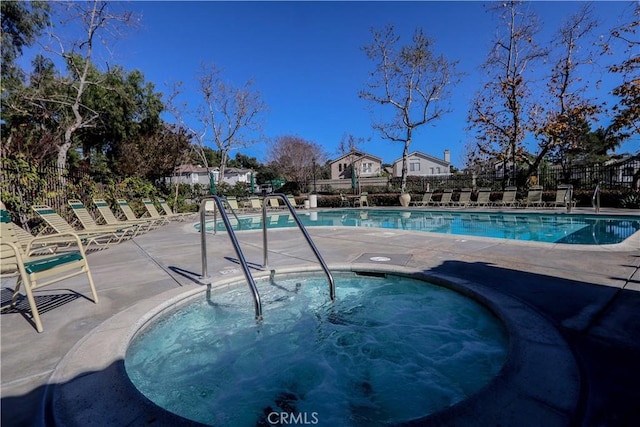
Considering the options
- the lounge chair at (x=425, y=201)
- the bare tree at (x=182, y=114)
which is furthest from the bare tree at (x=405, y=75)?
the bare tree at (x=182, y=114)

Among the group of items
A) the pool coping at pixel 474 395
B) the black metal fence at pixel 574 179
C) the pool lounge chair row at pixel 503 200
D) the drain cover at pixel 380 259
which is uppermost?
the black metal fence at pixel 574 179

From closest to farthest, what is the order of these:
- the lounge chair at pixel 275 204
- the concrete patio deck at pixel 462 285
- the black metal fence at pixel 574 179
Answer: the concrete patio deck at pixel 462 285 → the black metal fence at pixel 574 179 → the lounge chair at pixel 275 204

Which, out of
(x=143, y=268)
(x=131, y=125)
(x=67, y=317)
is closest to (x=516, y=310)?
(x=67, y=317)

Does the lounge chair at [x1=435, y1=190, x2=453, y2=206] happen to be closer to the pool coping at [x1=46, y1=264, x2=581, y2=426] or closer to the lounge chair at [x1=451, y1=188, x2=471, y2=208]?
the lounge chair at [x1=451, y1=188, x2=471, y2=208]

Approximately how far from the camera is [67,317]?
3127mm

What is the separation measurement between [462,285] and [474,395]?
82.0 inches

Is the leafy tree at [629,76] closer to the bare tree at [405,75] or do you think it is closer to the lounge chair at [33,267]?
the bare tree at [405,75]

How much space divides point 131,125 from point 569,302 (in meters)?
24.6

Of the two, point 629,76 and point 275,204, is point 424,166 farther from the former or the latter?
point 275,204

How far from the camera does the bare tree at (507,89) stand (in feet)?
56.6

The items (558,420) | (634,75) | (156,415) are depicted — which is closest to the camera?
(558,420)

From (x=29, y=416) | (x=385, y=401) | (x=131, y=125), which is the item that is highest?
(x=131, y=125)

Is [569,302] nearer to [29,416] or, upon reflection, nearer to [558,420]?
[558,420]

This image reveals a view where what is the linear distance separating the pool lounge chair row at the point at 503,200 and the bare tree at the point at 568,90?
303cm
